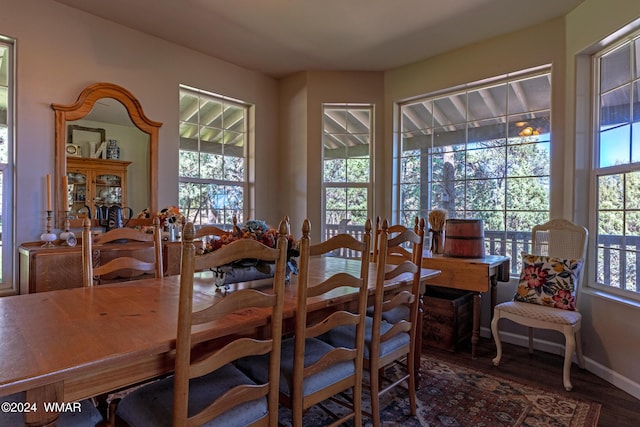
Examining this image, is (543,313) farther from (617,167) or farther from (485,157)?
(485,157)

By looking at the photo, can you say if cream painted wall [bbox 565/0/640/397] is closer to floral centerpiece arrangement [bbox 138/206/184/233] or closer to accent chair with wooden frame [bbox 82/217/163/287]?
accent chair with wooden frame [bbox 82/217/163/287]

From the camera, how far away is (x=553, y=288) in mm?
2619

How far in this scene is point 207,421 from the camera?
3.64ft

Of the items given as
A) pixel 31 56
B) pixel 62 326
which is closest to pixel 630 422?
pixel 62 326

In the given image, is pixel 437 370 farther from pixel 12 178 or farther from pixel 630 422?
pixel 12 178

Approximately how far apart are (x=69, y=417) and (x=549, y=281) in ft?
9.57

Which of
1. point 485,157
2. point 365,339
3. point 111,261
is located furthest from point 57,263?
point 485,157

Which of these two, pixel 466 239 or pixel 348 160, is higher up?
pixel 348 160

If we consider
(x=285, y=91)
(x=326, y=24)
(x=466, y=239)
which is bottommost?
(x=466, y=239)

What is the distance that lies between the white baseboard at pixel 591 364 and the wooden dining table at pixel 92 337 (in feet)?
6.76

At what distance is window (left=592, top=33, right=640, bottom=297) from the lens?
2391 mm

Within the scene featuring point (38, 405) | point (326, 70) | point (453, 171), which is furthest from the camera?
point (326, 70)

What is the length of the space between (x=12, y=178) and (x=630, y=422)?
416 cm

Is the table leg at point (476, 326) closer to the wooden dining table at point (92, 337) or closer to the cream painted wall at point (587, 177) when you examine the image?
the cream painted wall at point (587, 177)
